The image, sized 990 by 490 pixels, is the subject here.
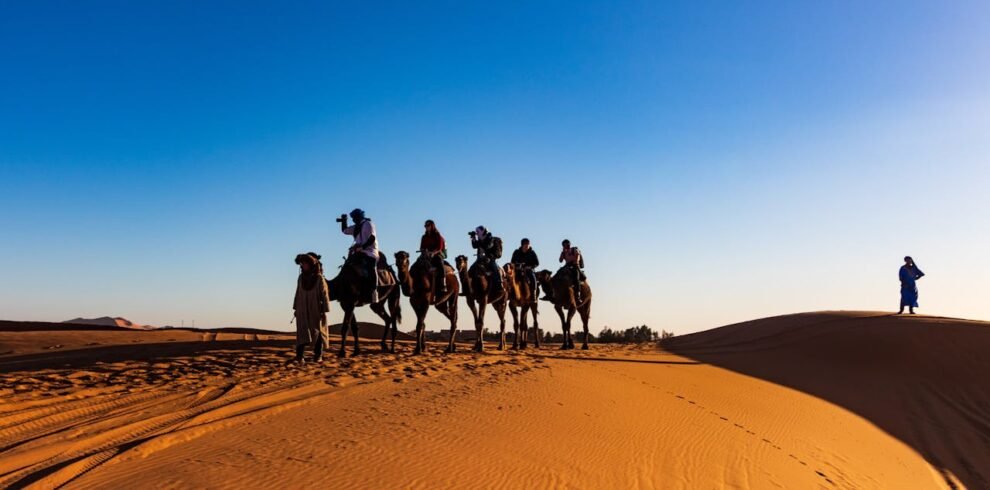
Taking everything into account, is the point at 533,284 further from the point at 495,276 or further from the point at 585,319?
the point at 495,276

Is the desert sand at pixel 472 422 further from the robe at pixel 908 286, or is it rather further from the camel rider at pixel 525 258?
the robe at pixel 908 286

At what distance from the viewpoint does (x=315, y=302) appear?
42.1 feet

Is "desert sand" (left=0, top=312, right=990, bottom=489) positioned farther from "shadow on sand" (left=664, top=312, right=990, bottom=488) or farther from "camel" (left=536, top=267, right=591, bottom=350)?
"camel" (left=536, top=267, right=591, bottom=350)

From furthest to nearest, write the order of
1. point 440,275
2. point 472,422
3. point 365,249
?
1. point 440,275
2. point 365,249
3. point 472,422

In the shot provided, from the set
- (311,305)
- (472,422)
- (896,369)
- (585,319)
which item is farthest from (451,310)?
(896,369)

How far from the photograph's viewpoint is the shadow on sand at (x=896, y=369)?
35.4 ft

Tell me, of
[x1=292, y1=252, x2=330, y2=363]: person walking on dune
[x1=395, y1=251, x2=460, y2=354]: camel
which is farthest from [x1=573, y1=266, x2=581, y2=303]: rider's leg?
[x1=292, y1=252, x2=330, y2=363]: person walking on dune

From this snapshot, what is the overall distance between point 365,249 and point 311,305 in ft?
5.54

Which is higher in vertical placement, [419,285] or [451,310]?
[419,285]

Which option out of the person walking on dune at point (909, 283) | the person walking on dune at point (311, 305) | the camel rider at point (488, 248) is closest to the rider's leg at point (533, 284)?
the camel rider at point (488, 248)

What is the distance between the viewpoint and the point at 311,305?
12836 mm

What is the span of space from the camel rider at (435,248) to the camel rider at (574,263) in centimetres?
624

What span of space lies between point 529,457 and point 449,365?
6.45 metres

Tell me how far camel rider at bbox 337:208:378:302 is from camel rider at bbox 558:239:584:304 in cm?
839
